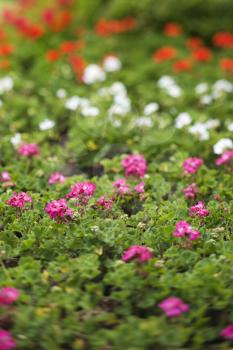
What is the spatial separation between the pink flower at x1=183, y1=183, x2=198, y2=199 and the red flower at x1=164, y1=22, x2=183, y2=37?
3.11 meters

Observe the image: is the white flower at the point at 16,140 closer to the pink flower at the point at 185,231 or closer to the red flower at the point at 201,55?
the pink flower at the point at 185,231

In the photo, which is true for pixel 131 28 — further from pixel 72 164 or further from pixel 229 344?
pixel 229 344

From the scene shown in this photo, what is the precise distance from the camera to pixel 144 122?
4.59m

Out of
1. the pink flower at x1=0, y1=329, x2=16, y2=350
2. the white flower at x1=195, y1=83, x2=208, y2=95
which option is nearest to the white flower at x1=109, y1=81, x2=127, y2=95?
the white flower at x1=195, y1=83, x2=208, y2=95

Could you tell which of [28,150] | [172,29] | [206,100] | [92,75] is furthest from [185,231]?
[172,29]

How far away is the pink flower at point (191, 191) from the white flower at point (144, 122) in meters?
1.14

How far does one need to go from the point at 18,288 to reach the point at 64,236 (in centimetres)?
42

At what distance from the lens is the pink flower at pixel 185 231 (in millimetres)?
2832

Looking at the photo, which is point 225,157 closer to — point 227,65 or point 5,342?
point 5,342

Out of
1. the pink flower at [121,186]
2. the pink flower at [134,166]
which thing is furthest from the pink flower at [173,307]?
the pink flower at [134,166]

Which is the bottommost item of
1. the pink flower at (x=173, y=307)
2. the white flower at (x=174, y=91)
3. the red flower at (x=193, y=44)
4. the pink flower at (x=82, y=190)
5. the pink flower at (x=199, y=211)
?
the pink flower at (x=173, y=307)

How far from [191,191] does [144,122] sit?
122 centimetres

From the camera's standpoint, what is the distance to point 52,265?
275 cm

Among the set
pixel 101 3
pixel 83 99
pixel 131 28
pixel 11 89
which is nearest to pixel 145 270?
pixel 83 99
